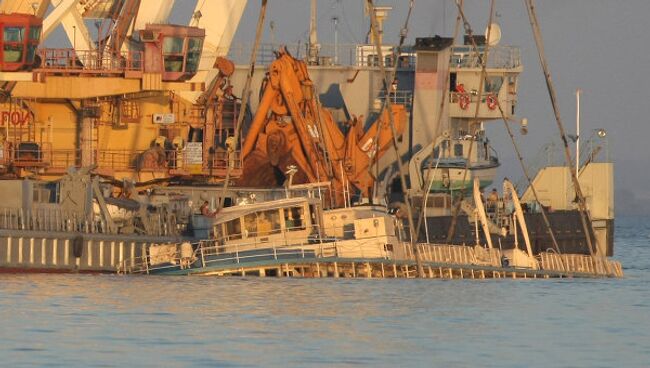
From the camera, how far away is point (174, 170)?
72.9 metres

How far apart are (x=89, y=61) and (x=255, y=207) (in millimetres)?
12267

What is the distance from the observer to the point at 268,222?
61.4m

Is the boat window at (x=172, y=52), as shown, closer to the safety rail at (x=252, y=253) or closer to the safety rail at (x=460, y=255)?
the safety rail at (x=252, y=253)

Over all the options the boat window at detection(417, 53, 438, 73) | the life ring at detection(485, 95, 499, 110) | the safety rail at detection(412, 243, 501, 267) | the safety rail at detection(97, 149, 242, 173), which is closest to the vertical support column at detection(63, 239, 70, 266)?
the safety rail at detection(412, 243, 501, 267)

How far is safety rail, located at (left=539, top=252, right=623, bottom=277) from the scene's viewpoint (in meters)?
64.8

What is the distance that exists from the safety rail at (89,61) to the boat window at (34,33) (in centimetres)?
233

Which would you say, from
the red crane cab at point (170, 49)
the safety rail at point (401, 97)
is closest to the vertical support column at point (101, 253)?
the red crane cab at point (170, 49)

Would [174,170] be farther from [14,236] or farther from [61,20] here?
[14,236]

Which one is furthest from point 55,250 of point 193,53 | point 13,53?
point 193,53

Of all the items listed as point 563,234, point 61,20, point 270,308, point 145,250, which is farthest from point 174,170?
point 270,308

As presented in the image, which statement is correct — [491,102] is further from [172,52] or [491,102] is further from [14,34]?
[14,34]

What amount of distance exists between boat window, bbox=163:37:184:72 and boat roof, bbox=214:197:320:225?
35.4 feet

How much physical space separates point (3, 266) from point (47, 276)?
1340 mm

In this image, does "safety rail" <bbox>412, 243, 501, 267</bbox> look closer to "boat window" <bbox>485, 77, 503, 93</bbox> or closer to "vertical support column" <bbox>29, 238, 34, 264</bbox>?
"vertical support column" <bbox>29, 238, 34, 264</bbox>
